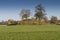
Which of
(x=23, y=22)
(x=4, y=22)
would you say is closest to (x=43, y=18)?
(x=23, y=22)

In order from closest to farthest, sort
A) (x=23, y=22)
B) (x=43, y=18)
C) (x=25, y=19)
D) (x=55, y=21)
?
(x=23, y=22) → (x=25, y=19) → (x=43, y=18) → (x=55, y=21)

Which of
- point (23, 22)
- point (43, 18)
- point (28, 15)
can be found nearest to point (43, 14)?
point (43, 18)

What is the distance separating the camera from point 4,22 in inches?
3196

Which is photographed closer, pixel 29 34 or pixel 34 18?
pixel 29 34

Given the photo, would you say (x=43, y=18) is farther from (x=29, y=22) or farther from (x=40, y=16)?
(x=29, y=22)

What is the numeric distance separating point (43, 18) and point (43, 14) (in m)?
2.16

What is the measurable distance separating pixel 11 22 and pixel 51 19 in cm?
2841

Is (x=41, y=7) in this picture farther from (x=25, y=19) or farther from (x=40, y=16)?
(x=25, y=19)

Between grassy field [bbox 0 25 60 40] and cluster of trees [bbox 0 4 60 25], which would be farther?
cluster of trees [bbox 0 4 60 25]

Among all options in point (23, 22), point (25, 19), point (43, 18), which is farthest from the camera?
point (43, 18)

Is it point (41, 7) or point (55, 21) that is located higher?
point (41, 7)

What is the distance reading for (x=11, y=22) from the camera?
75.1 metres

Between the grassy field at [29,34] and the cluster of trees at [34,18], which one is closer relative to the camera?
the grassy field at [29,34]

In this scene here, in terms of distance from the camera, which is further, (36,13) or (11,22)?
(36,13)
